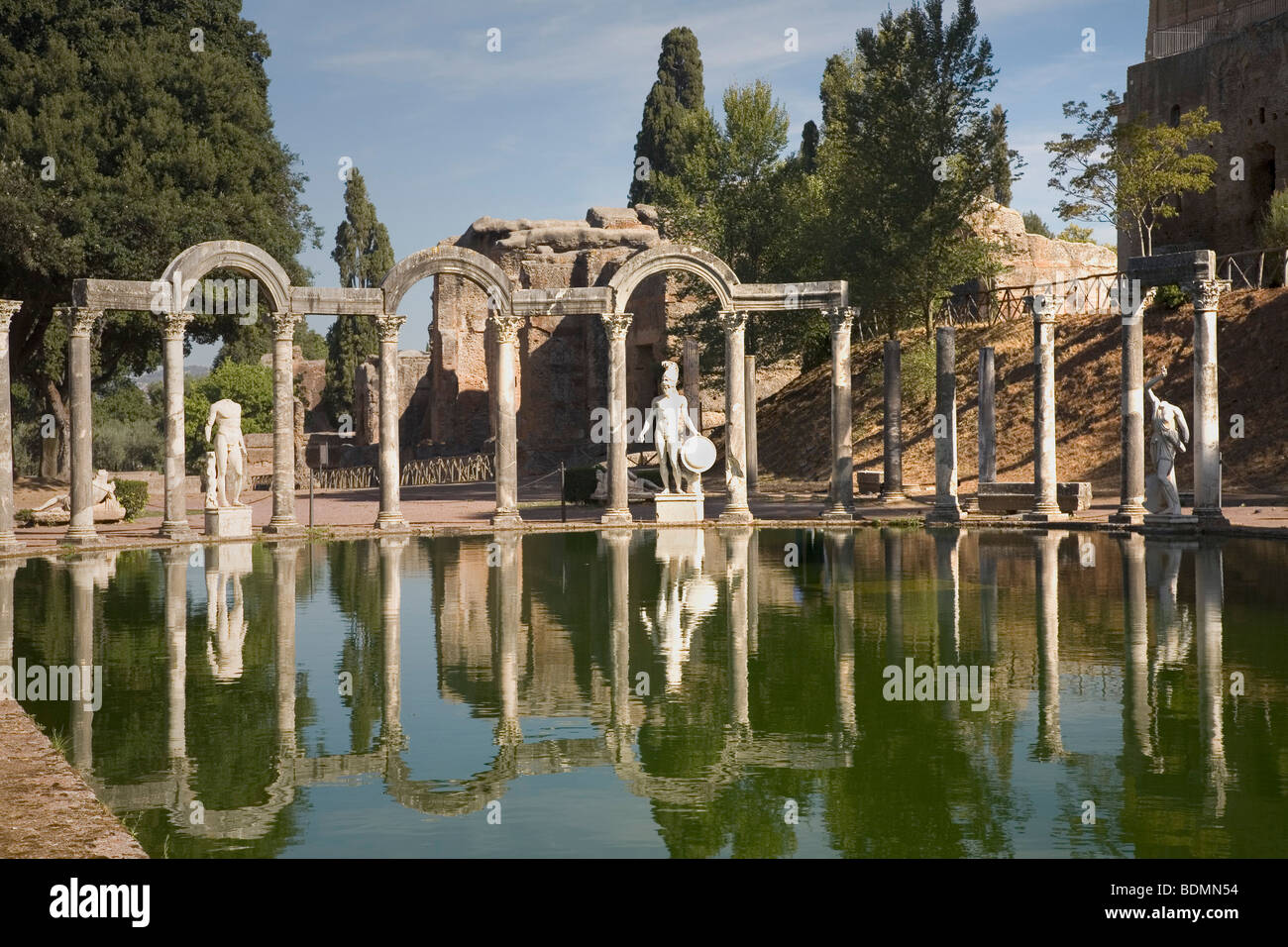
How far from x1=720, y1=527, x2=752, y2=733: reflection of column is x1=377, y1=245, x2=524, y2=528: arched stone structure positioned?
502cm

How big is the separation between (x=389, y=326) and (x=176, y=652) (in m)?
15.1

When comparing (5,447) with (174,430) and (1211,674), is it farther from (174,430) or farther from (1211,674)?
(1211,674)

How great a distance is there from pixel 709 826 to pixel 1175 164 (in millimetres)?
40926

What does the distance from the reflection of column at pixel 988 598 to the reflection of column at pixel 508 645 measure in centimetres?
448

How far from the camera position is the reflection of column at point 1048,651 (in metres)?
9.57

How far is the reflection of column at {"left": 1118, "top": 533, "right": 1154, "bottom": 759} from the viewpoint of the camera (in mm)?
9562

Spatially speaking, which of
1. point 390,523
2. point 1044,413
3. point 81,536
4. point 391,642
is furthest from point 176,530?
point 1044,413

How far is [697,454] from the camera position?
28.5 m

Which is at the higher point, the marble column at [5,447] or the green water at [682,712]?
the marble column at [5,447]

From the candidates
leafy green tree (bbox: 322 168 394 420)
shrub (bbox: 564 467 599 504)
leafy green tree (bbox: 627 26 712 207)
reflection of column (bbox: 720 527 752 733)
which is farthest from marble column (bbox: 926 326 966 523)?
leafy green tree (bbox: 322 168 394 420)

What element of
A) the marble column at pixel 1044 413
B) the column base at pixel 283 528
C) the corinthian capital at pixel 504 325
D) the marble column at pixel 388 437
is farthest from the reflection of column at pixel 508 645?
the marble column at pixel 1044 413

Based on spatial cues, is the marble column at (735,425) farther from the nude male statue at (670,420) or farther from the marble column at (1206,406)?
the marble column at (1206,406)

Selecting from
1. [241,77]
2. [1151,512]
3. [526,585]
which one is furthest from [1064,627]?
[241,77]
